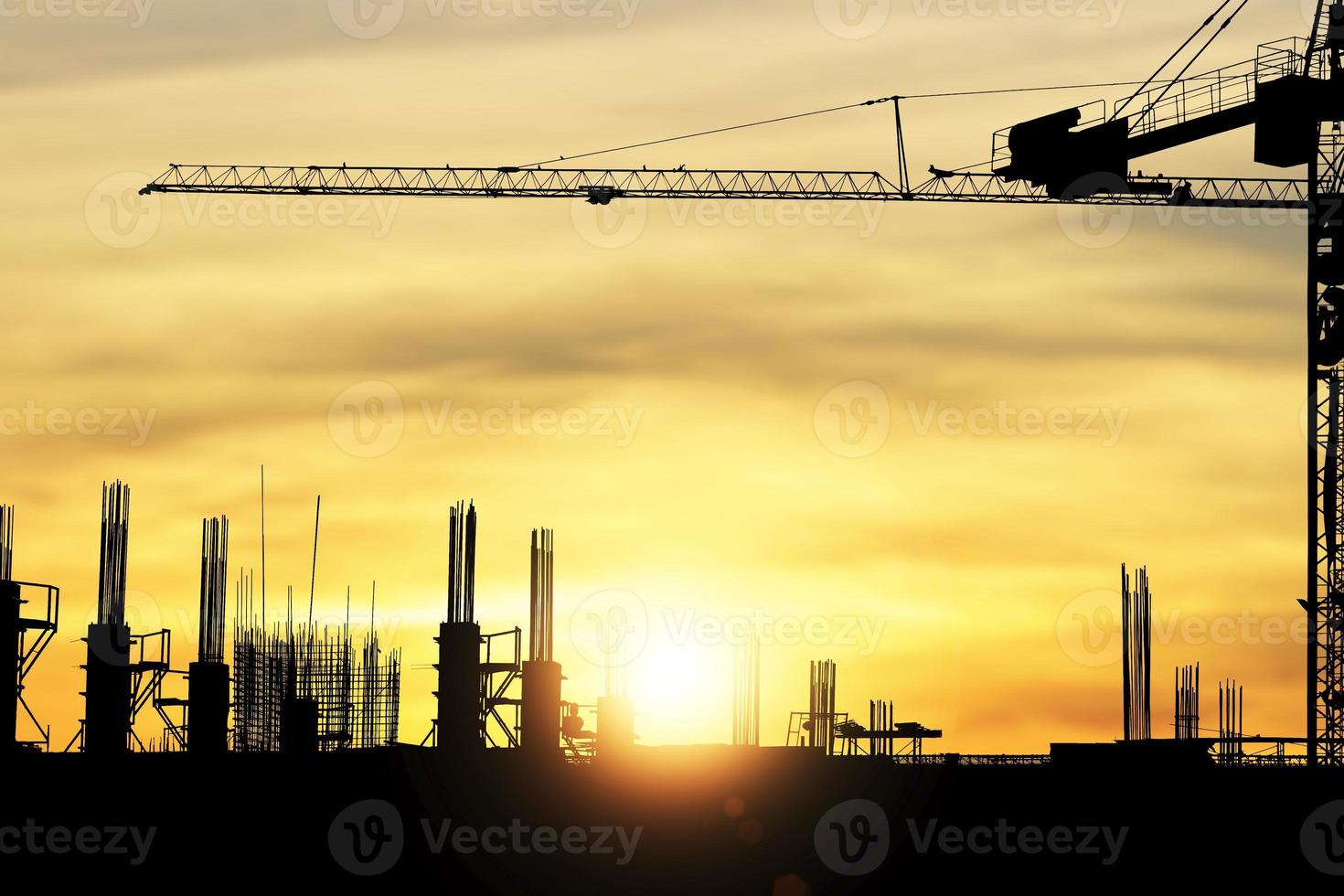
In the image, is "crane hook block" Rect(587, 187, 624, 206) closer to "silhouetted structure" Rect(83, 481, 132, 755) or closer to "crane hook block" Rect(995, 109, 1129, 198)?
"crane hook block" Rect(995, 109, 1129, 198)

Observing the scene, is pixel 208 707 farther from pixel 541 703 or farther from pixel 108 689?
pixel 541 703

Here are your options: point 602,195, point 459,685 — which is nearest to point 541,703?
point 459,685

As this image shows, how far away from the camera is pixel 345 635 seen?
65.9 m

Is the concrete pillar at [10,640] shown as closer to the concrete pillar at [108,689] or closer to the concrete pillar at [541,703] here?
the concrete pillar at [108,689]

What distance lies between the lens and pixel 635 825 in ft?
150

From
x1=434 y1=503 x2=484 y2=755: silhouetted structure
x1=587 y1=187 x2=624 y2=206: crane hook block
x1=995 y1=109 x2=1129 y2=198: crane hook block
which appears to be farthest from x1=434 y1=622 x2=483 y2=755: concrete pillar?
x1=587 y1=187 x2=624 y2=206: crane hook block

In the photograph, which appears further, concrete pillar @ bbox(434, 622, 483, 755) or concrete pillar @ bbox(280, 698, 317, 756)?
concrete pillar @ bbox(280, 698, 317, 756)

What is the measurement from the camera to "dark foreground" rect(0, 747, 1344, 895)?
147 feet

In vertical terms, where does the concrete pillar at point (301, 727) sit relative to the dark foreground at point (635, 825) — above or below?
above

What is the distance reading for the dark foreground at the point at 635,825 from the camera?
4469 cm

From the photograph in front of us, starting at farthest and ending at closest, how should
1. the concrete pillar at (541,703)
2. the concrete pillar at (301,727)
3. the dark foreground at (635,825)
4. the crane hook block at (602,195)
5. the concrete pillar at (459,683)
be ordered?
1. the crane hook block at (602,195)
2. the concrete pillar at (301,727)
3. the concrete pillar at (541,703)
4. the concrete pillar at (459,683)
5. the dark foreground at (635,825)

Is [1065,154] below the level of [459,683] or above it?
above

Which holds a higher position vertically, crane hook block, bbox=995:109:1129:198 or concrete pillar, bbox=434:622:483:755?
crane hook block, bbox=995:109:1129:198

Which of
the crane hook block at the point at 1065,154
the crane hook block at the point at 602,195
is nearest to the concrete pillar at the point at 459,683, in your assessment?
the crane hook block at the point at 1065,154
